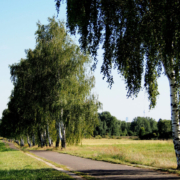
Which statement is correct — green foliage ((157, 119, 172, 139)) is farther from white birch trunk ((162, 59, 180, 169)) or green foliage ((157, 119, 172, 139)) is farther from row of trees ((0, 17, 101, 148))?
white birch trunk ((162, 59, 180, 169))

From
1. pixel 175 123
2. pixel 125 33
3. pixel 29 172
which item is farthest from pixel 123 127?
pixel 125 33

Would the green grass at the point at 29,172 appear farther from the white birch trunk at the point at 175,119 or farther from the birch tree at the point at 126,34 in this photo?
the white birch trunk at the point at 175,119

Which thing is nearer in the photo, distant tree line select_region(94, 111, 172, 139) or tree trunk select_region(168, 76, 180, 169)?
tree trunk select_region(168, 76, 180, 169)

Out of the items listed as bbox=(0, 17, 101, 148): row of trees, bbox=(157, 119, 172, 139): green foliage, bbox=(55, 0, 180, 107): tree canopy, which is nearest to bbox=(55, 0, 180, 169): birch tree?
bbox=(55, 0, 180, 107): tree canopy

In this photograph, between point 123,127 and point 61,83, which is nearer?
point 61,83

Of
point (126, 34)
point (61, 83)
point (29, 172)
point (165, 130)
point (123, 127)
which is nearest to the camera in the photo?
point (126, 34)

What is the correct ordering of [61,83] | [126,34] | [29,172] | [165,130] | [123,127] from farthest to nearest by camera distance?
[123,127], [165,130], [61,83], [29,172], [126,34]

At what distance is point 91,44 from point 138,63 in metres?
1.84

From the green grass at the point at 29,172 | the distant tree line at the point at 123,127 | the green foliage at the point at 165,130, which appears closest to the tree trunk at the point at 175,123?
the green grass at the point at 29,172

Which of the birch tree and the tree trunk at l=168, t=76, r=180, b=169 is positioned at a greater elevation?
the birch tree

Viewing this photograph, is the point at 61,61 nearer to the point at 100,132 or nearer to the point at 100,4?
the point at 100,4

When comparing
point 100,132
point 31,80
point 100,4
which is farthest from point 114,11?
point 100,132

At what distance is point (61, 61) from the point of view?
81.4 ft

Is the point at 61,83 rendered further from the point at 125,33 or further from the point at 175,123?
the point at 125,33
